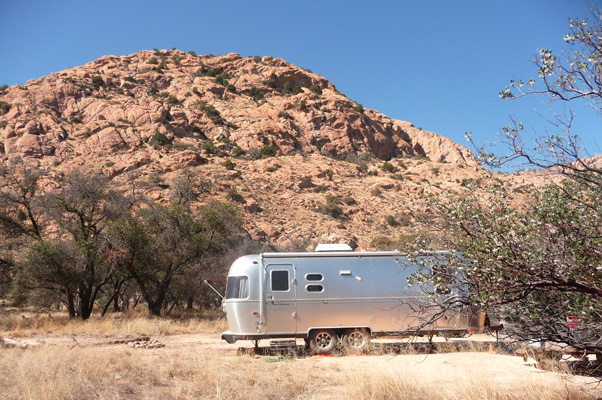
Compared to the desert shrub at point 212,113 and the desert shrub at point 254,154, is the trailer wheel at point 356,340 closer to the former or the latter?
the desert shrub at point 254,154

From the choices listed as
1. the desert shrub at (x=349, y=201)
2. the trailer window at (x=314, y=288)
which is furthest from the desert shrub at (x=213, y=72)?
the trailer window at (x=314, y=288)

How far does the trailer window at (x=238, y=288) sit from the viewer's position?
39.9 ft

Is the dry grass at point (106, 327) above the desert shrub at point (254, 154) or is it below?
below

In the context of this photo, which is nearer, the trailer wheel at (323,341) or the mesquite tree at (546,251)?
the mesquite tree at (546,251)

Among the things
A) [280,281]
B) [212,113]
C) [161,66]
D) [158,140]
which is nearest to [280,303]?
[280,281]

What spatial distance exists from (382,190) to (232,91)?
3079cm

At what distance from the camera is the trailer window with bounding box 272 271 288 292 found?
39.8 ft

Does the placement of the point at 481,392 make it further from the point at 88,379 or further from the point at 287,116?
the point at 287,116

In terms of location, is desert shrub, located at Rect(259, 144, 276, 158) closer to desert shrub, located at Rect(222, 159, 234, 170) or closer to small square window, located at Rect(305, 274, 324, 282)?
desert shrub, located at Rect(222, 159, 234, 170)

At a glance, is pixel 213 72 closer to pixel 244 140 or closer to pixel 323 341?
pixel 244 140

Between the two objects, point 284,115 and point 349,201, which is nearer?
point 349,201

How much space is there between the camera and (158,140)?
49094mm

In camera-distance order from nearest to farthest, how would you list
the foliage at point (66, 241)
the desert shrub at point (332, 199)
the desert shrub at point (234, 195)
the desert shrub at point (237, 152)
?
the foliage at point (66, 241) → the desert shrub at point (234, 195) → the desert shrub at point (332, 199) → the desert shrub at point (237, 152)

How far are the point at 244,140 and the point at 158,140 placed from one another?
1081 centimetres
